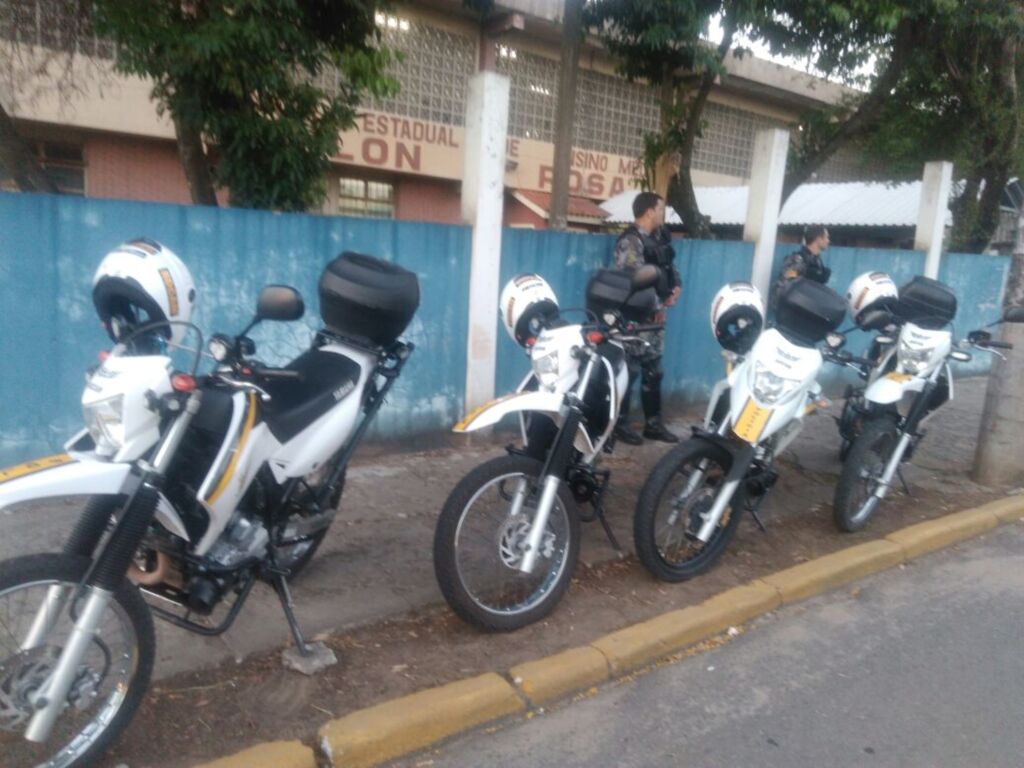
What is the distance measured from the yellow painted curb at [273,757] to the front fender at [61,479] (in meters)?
0.93

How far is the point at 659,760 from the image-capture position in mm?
2795

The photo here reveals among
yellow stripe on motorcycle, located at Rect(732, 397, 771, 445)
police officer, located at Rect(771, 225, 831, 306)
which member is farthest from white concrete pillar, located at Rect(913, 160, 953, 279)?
yellow stripe on motorcycle, located at Rect(732, 397, 771, 445)

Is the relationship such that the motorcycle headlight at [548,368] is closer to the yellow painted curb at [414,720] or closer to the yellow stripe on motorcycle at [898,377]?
the yellow painted curb at [414,720]

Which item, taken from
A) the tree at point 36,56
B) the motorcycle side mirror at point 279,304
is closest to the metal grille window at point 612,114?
the tree at point 36,56

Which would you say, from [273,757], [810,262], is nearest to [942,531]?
[810,262]

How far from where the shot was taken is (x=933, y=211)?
381 inches

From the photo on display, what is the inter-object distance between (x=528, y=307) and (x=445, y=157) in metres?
10.4

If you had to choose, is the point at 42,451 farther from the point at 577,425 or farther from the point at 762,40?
the point at 762,40

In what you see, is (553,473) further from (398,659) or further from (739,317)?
(739,317)

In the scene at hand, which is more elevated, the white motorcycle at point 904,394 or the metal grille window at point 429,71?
the metal grille window at point 429,71

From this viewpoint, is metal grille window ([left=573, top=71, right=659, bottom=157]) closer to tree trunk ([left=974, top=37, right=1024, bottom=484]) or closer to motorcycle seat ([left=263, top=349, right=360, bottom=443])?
tree trunk ([left=974, top=37, right=1024, bottom=484])

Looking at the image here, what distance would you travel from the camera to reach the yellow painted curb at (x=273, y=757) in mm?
2562

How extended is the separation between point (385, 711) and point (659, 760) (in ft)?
3.16

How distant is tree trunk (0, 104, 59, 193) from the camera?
203 inches
